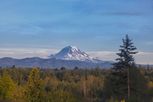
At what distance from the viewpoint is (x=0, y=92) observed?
90.2 meters

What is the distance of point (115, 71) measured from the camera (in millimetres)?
75125

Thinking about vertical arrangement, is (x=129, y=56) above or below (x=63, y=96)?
above

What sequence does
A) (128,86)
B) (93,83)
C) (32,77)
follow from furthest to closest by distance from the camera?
(93,83), (128,86), (32,77)

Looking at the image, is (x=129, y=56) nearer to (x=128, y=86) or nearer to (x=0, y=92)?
(x=128, y=86)

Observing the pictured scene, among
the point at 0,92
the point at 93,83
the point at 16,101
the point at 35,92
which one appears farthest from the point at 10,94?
the point at 93,83

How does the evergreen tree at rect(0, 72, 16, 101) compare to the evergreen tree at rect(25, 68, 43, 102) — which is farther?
the evergreen tree at rect(0, 72, 16, 101)

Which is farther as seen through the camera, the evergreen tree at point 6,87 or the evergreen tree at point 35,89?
the evergreen tree at point 6,87

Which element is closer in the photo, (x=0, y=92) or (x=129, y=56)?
(x=129, y=56)

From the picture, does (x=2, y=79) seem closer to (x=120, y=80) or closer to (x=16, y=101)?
(x=16, y=101)

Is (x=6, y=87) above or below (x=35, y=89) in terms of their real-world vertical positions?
below

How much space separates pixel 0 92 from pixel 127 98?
26613 mm

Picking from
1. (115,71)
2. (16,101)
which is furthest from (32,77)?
(115,71)

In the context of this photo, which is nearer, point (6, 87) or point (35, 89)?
point (35, 89)

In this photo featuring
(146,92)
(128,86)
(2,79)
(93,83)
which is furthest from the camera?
(93,83)
